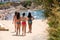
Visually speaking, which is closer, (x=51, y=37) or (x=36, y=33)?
(x=51, y=37)

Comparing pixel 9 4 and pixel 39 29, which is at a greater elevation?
pixel 9 4

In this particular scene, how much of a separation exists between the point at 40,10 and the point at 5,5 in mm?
451

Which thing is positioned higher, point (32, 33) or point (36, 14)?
point (36, 14)

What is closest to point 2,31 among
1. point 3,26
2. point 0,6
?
point 3,26

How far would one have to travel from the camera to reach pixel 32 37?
3615mm

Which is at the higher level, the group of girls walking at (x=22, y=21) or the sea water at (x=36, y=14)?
the sea water at (x=36, y=14)

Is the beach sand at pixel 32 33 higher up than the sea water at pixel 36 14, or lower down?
lower down

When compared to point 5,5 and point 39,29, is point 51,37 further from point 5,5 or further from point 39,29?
point 5,5

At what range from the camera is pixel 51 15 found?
11.4 feet

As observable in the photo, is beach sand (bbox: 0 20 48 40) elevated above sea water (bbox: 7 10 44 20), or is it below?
below

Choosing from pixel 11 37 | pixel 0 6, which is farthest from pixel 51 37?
pixel 0 6

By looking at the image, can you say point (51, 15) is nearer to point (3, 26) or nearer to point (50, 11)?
point (50, 11)

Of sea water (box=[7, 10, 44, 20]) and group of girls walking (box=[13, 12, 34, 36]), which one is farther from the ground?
sea water (box=[7, 10, 44, 20])

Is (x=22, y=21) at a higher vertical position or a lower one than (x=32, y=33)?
higher
